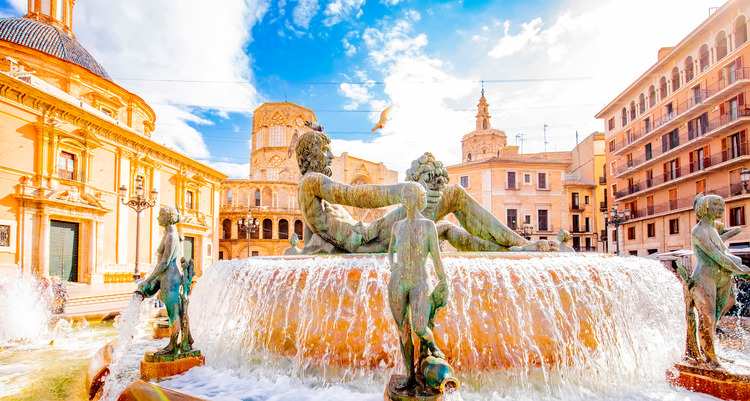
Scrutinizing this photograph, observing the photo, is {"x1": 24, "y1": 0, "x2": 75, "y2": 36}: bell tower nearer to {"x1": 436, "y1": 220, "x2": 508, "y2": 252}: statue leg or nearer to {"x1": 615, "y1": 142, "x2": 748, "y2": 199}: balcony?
{"x1": 436, "y1": 220, "x2": 508, "y2": 252}: statue leg

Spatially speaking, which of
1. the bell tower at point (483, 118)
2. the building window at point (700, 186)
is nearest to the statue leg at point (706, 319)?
the building window at point (700, 186)

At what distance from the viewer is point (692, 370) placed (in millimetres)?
4148

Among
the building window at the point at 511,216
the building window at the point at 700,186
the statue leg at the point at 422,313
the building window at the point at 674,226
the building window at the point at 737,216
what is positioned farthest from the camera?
the building window at the point at 511,216

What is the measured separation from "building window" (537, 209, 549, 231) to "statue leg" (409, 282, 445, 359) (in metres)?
36.1

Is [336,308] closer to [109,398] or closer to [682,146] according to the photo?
[109,398]

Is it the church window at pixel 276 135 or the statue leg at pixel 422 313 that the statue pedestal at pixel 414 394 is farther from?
the church window at pixel 276 135

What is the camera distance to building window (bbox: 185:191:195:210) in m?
29.5

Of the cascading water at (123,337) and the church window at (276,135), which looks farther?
the church window at (276,135)

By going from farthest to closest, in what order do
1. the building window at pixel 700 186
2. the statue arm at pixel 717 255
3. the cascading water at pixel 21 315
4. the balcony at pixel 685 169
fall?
the building window at pixel 700 186, the balcony at pixel 685 169, the cascading water at pixel 21 315, the statue arm at pixel 717 255

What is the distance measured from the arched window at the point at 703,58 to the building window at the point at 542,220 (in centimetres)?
1544

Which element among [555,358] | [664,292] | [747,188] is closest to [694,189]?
[747,188]

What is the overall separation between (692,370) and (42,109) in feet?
78.3

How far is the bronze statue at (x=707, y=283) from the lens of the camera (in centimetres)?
421

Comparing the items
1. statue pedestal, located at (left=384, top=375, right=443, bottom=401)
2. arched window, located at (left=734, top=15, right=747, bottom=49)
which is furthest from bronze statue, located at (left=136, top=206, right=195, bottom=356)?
arched window, located at (left=734, top=15, right=747, bottom=49)
